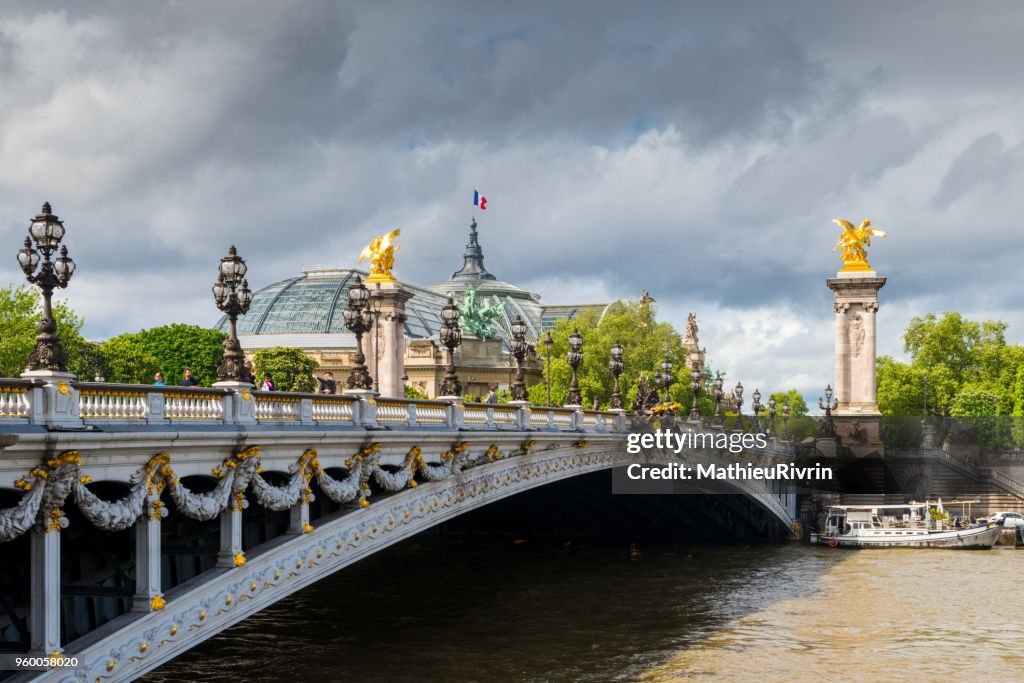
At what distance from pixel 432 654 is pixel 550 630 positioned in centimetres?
498

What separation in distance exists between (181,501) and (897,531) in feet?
154

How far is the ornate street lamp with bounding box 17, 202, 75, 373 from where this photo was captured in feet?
50.9

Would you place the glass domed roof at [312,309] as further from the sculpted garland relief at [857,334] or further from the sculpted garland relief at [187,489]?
the sculpted garland relief at [187,489]

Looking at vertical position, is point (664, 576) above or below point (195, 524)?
below

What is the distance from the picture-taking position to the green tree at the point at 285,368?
94875 mm

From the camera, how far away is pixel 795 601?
137 feet

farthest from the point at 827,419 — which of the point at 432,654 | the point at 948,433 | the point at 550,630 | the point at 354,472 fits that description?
the point at 354,472

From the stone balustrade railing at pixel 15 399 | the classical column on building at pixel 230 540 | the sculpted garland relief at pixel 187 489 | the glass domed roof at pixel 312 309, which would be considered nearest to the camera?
the stone balustrade railing at pixel 15 399

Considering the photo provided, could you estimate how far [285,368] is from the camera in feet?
317

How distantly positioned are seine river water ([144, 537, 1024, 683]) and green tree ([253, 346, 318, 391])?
43.0m

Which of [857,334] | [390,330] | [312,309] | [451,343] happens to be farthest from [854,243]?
[312,309]

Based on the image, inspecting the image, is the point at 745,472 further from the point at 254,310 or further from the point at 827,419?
the point at 254,310

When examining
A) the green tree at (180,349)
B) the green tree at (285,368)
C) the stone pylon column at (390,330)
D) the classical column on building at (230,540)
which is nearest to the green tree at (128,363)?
the green tree at (180,349)

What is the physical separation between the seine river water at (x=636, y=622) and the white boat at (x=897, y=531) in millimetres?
3057
